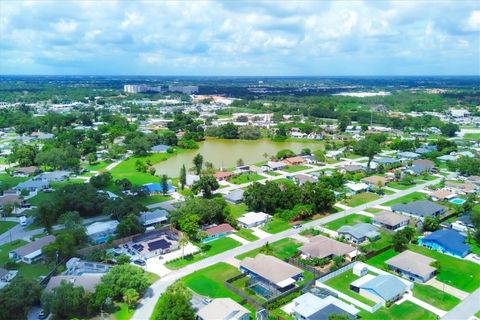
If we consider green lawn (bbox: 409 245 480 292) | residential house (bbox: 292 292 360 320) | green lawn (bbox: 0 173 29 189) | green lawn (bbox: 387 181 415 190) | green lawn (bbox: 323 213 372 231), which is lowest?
green lawn (bbox: 409 245 480 292)

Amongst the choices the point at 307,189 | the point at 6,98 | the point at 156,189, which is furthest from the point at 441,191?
the point at 6,98

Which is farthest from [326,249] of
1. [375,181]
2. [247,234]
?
[375,181]

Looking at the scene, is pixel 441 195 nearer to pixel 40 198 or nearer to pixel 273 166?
pixel 273 166

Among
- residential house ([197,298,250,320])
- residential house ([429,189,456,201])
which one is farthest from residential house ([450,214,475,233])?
residential house ([197,298,250,320])

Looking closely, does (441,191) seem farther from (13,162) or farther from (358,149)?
(13,162)

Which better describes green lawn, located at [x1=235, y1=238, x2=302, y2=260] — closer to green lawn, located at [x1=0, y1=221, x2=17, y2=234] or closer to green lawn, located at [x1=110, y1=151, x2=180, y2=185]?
green lawn, located at [x1=0, y1=221, x2=17, y2=234]

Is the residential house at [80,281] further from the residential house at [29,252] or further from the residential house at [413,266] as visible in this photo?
the residential house at [413,266]
